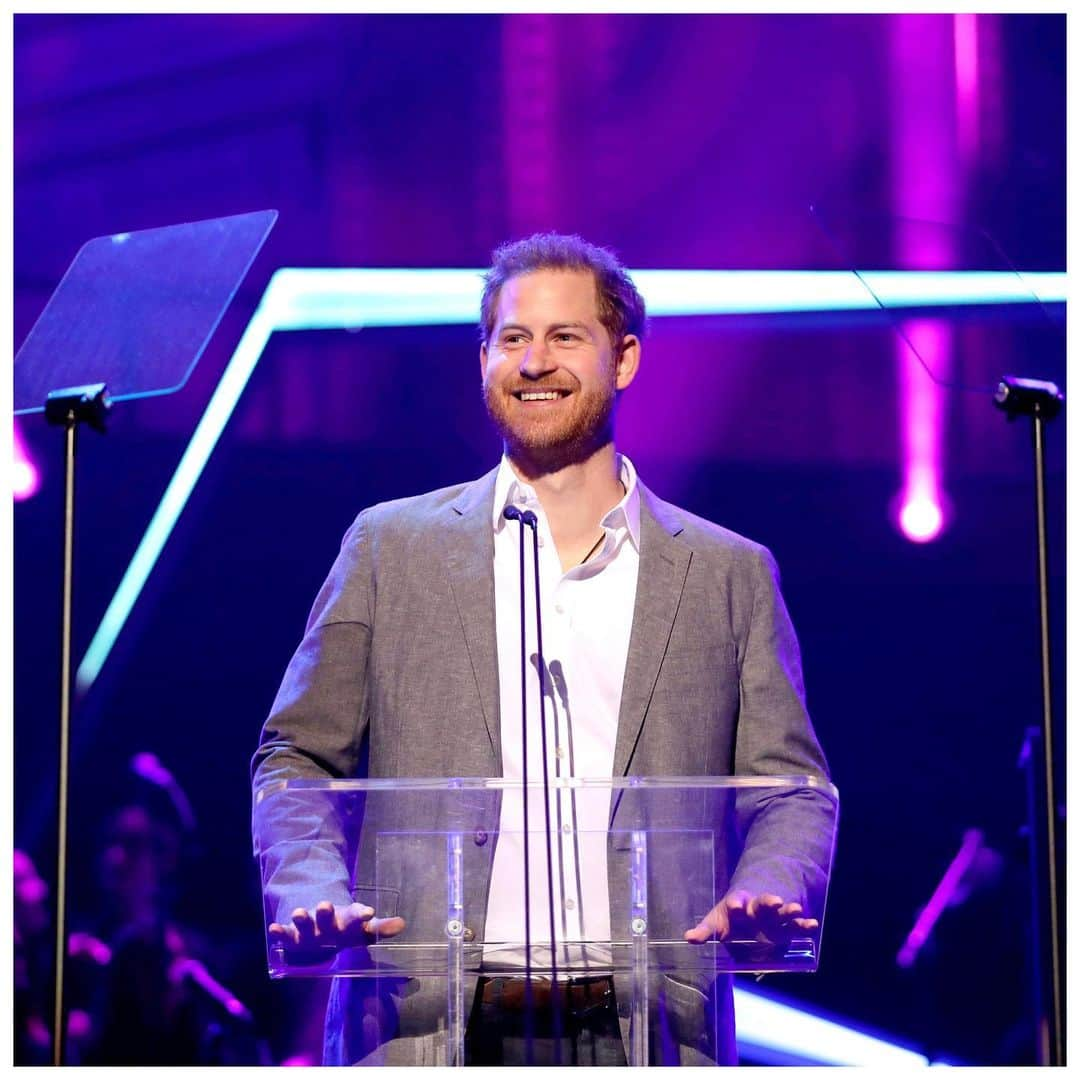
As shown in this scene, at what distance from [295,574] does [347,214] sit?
1.14m

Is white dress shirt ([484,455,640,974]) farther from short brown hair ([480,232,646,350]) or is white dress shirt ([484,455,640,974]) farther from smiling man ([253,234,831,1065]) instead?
short brown hair ([480,232,646,350])

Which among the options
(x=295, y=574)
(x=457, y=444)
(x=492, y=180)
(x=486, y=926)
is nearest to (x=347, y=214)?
(x=492, y=180)

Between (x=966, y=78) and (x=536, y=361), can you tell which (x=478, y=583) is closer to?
(x=536, y=361)

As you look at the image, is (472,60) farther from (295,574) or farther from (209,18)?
(295,574)

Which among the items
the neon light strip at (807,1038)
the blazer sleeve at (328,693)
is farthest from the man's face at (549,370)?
the neon light strip at (807,1038)

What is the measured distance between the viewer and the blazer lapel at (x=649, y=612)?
8.29 feet

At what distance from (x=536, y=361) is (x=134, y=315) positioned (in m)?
0.71

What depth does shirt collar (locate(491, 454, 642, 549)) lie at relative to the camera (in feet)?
9.08

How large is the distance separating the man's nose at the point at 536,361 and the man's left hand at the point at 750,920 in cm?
106

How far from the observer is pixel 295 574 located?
4.81 metres

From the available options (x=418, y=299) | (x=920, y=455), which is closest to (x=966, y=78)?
(x=920, y=455)

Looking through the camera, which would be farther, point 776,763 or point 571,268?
point 571,268

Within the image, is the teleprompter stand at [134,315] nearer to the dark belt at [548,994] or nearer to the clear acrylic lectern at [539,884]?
the clear acrylic lectern at [539,884]

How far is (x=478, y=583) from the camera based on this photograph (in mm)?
2641
